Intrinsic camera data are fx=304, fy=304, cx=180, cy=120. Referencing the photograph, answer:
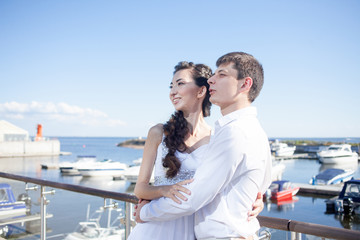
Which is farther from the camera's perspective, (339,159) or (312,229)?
(339,159)

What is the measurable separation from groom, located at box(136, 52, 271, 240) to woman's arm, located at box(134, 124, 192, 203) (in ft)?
0.16

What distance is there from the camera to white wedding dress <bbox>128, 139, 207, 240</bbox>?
1.57 m

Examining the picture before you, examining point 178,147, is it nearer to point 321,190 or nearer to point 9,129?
point 321,190

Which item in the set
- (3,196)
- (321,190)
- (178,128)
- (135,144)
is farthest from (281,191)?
(135,144)

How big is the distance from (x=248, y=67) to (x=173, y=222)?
874 millimetres

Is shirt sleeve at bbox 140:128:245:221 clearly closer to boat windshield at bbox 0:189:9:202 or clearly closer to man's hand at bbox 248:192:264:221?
man's hand at bbox 248:192:264:221

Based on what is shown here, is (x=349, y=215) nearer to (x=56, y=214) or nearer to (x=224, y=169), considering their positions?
(x=56, y=214)

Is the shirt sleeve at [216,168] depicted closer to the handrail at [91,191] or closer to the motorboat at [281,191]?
the handrail at [91,191]

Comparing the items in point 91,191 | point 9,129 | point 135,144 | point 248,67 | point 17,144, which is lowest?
point 135,144

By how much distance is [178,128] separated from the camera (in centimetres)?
176

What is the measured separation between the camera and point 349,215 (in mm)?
16516

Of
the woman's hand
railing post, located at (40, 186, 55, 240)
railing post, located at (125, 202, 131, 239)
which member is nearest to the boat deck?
railing post, located at (40, 186, 55, 240)

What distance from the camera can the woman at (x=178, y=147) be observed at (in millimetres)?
1577

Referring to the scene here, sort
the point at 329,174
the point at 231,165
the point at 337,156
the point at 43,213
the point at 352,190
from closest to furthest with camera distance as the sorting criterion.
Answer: the point at 231,165
the point at 43,213
the point at 352,190
the point at 329,174
the point at 337,156
